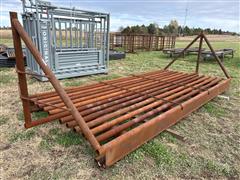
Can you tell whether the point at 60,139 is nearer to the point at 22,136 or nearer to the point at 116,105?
the point at 22,136

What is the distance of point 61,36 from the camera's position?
531cm

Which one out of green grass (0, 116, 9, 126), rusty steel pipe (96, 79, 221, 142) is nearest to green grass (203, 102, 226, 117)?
rusty steel pipe (96, 79, 221, 142)

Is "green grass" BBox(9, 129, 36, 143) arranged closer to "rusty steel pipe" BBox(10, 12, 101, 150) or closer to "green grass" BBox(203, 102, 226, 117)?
"rusty steel pipe" BBox(10, 12, 101, 150)

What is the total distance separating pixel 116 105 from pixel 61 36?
11.8 feet

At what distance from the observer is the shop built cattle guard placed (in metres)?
1.64

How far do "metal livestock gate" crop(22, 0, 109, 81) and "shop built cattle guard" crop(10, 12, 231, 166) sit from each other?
1.84 m

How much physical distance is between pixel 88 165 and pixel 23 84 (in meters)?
0.96

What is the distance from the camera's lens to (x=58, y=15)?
488 cm

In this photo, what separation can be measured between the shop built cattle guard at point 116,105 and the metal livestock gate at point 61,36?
184 centimetres

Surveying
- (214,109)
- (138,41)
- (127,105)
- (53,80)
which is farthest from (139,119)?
(138,41)

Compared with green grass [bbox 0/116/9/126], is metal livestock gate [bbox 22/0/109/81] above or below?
above

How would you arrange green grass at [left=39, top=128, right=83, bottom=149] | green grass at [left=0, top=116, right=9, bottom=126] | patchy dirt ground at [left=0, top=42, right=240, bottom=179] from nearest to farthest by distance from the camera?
patchy dirt ground at [left=0, top=42, right=240, bottom=179], green grass at [left=39, top=128, right=83, bottom=149], green grass at [left=0, top=116, right=9, bottom=126]

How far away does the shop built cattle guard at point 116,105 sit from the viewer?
164 centimetres

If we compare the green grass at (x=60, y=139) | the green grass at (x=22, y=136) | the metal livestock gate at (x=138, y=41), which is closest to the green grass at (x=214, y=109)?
the green grass at (x=60, y=139)
